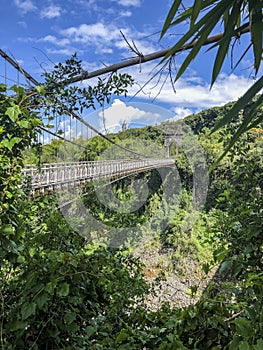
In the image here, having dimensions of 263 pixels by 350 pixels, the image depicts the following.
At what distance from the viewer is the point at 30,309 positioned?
68 cm

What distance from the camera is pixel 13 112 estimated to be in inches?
34.7

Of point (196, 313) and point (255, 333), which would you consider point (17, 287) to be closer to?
point (196, 313)

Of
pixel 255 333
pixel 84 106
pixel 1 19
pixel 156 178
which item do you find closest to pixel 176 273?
pixel 156 178

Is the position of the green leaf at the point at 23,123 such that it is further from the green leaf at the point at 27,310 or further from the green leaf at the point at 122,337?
the green leaf at the point at 122,337

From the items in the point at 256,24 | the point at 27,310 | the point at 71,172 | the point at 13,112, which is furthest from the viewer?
the point at 71,172

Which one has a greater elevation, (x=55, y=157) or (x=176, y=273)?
(x=55, y=157)

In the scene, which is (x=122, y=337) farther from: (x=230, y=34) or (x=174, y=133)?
(x=174, y=133)

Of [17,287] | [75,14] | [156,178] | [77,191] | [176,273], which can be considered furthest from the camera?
[156,178]

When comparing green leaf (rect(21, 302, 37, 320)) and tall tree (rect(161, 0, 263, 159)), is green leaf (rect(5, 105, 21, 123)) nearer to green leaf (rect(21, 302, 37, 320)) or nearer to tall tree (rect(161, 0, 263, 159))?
green leaf (rect(21, 302, 37, 320))

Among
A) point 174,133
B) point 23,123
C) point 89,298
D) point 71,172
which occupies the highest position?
point 174,133

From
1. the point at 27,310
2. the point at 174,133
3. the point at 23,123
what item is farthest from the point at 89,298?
the point at 174,133

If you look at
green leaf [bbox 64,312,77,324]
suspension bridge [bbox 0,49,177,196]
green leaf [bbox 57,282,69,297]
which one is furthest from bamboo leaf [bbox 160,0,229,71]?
suspension bridge [bbox 0,49,177,196]

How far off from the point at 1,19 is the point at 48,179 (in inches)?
85.4

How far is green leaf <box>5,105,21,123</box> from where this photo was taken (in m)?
0.87
